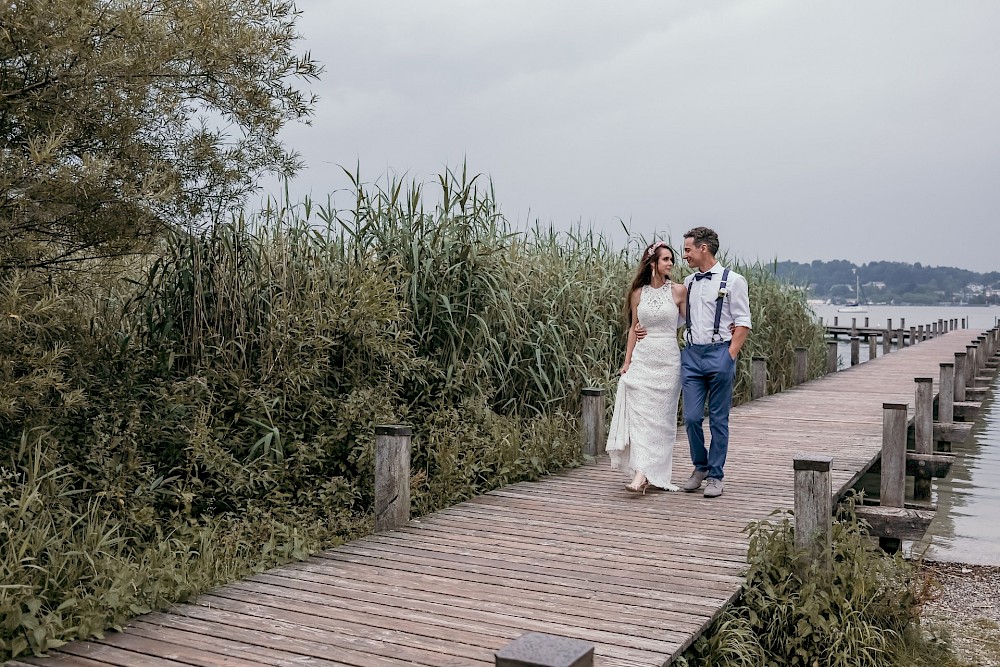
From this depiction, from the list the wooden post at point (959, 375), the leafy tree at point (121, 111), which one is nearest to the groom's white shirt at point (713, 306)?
the leafy tree at point (121, 111)

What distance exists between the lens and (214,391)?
6.65 m

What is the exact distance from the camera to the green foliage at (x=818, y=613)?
4184 millimetres

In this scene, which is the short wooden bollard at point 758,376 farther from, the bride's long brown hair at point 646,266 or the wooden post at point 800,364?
the bride's long brown hair at point 646,266

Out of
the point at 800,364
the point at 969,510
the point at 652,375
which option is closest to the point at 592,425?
the point at 652,375

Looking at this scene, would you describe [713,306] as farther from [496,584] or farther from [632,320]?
[496,584]

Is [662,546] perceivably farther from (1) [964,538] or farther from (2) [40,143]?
(1) [964,538]

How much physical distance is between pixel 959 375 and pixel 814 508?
10.6m

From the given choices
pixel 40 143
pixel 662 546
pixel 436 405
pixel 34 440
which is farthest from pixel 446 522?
pixel 40 143

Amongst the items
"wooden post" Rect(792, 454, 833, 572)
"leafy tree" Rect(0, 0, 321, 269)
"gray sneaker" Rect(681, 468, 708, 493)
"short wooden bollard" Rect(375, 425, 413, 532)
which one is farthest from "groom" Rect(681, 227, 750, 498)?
"leafy tree" Rect(0, 0, 321, 269)

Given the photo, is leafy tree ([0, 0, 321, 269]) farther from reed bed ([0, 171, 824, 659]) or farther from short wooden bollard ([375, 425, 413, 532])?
short wooden bollard ([375, 425, 413, 532])

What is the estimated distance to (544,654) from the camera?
2.08 m

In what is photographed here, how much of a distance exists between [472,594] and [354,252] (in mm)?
4014

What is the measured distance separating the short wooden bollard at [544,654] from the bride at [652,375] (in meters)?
4.02

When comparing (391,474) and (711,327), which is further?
(711,327)
